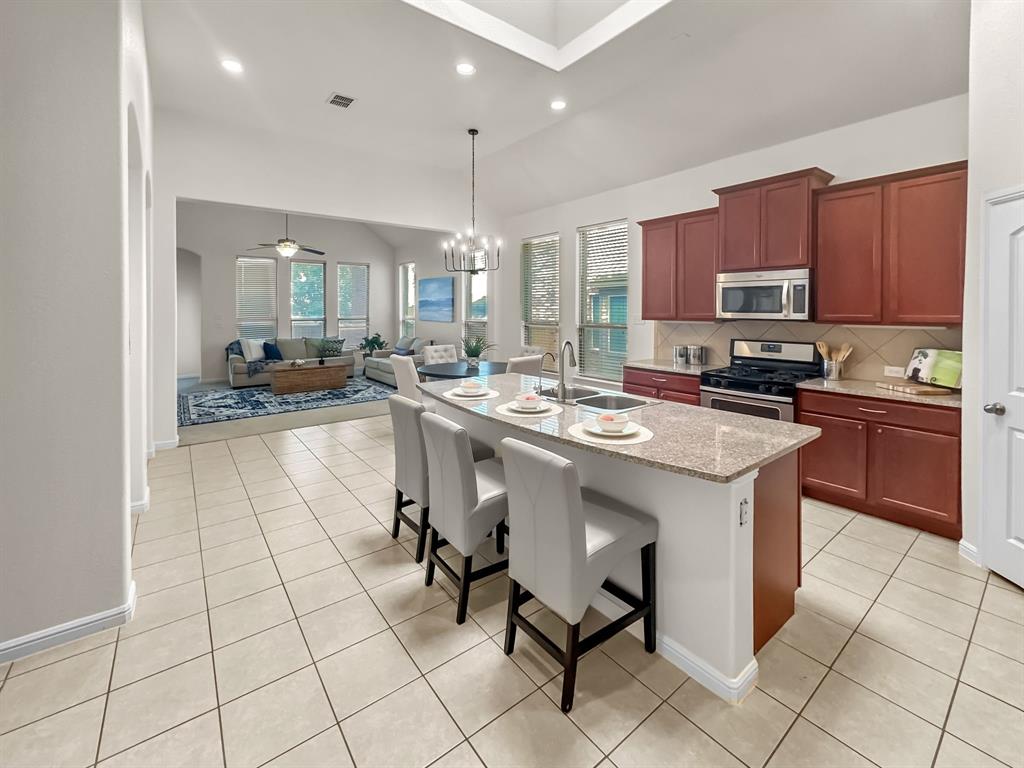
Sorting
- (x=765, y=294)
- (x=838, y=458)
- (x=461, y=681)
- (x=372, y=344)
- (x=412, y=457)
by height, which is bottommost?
(x=461, y=681)

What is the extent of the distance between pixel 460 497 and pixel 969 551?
2.89 meters

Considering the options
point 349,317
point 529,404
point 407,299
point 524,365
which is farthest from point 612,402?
point 349,317

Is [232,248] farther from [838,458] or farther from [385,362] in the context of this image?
[838,458]

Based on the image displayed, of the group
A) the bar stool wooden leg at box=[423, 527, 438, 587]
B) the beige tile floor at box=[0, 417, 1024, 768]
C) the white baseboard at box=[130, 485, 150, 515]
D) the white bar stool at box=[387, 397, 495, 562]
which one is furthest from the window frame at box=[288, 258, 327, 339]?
the bar stool wooden leg at box=[423, 527, 438, 587]

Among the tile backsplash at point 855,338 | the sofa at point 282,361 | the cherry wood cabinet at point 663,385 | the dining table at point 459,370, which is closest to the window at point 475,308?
the sofa at point 282,361

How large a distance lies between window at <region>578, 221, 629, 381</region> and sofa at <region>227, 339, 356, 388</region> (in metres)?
4.70

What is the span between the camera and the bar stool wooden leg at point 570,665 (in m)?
1.67

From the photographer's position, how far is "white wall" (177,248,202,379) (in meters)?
9.09

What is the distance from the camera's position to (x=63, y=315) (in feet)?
6.40

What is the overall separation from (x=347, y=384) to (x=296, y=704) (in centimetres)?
794

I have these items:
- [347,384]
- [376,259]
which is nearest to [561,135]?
[347,384]

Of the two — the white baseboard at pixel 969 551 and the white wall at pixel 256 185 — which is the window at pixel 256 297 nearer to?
the white wall at pixel 256 185

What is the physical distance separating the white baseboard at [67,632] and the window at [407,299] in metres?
8.92

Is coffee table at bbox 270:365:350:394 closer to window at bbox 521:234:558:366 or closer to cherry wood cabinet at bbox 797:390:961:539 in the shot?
window at bbox 521:234:558:366
